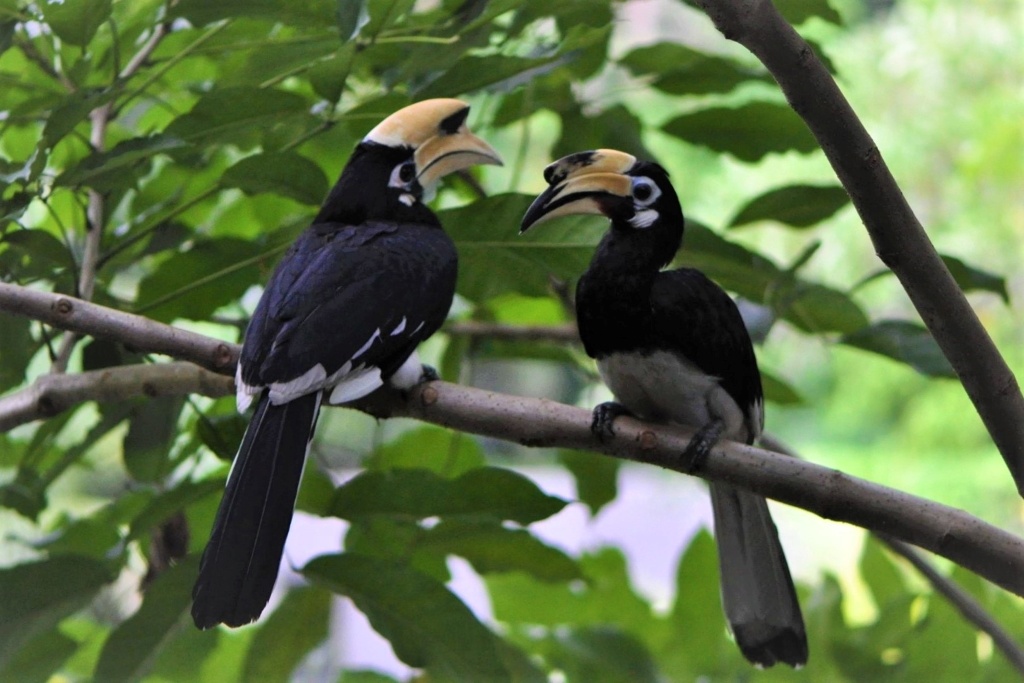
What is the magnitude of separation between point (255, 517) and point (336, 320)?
0.23 m

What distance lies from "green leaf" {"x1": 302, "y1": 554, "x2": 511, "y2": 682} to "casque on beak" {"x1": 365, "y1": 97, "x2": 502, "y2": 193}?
475 mm

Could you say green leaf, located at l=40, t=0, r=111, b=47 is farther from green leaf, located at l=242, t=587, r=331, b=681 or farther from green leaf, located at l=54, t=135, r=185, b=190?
green leaf, located at l=242, t=587, r=331, b=681

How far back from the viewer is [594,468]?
1.56 m

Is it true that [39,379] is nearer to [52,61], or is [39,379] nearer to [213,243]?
[213,243]

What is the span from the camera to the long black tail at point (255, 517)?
0.93 m

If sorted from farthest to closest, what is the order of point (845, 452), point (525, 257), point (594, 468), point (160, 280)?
point (845, 452), point (594, 468), point (160, 280), point (525, 257)

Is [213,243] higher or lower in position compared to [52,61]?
lower

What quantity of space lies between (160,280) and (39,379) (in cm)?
24

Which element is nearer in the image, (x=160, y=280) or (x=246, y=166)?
(x=246, y=166)

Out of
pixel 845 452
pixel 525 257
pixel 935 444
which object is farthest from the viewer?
pixel 845 452

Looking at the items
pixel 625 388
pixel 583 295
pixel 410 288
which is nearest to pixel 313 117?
pixel 410 288

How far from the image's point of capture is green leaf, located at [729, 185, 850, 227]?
1.36 meters

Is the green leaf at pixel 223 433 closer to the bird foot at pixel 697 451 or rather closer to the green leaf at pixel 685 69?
the bird foot at pixel 697 451

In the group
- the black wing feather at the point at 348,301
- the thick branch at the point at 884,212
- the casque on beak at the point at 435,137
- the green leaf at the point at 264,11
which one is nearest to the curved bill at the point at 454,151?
the casque on beak at the point at 435,137
